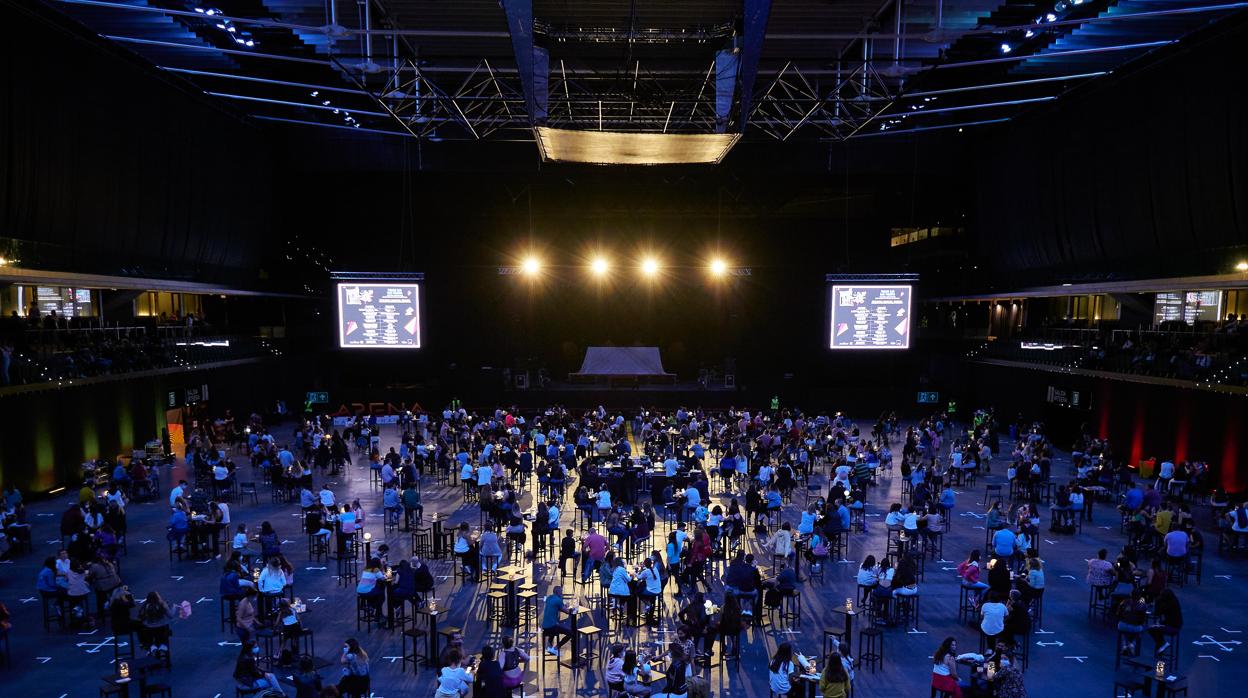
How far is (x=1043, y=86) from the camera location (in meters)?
24.0

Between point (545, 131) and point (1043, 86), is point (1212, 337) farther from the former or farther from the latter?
point (545, 131)

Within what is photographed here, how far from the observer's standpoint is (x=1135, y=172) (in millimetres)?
21719

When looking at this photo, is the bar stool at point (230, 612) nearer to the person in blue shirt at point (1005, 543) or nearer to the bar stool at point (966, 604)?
the bar stool at point (966, 604)

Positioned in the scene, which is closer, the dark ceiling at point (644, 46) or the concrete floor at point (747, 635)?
the concrete floor at point (747, 635)

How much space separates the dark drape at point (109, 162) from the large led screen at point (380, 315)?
5724mm

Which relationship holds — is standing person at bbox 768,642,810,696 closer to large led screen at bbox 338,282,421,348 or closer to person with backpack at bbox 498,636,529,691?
person with backpack at bbox 498,636,529,691

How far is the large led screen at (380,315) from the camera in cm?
2561

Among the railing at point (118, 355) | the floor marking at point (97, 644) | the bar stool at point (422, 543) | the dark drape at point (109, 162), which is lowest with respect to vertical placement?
the floor marking at point (97, 644)

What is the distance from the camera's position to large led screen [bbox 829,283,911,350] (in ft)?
84.4

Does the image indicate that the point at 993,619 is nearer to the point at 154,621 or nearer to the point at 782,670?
the point at 782,670

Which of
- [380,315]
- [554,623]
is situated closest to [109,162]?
[380,315]

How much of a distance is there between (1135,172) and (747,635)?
19.4m

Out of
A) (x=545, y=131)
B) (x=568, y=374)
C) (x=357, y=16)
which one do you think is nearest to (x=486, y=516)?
(x=545, y=131)

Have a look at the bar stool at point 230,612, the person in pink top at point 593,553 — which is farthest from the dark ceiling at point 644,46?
the bar stool at point 230,612
